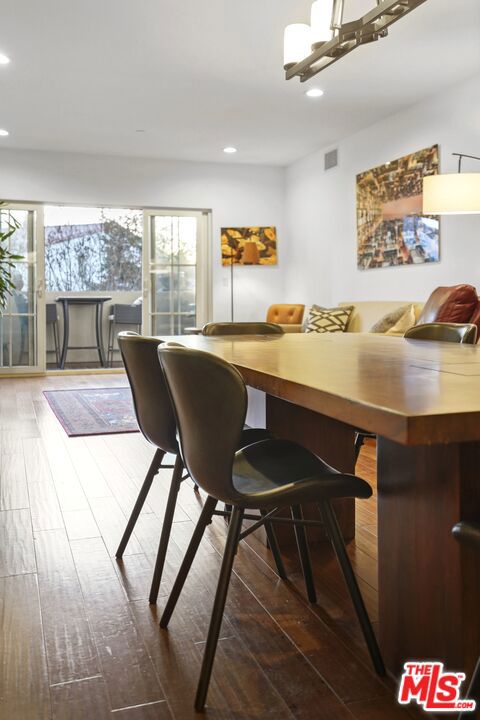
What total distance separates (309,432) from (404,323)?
10.8ft

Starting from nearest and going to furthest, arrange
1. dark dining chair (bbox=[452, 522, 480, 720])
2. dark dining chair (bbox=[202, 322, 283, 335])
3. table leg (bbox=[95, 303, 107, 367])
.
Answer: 1. dark dining chair (bbox=[452, 522, 480, 720])
2. dark dining chair (bbox=[202, 322, 283, 335])
3. table leg (bbox=[95, 303, 107, 367])

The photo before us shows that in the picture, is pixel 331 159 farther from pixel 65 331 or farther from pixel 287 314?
pixel 65 331

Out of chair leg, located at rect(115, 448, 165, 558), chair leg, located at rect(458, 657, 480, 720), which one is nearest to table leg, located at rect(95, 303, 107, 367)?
chair leg, located at rect(115, 448, 165, 558)

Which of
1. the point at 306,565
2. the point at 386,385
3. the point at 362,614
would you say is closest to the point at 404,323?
the point at 306,565

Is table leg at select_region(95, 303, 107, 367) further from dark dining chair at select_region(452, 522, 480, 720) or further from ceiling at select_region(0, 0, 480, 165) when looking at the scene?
dark dining chair at select_region(452, 522, 480, 720)

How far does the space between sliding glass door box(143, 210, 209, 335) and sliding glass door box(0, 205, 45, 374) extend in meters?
1.33

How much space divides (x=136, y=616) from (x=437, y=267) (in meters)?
4.69

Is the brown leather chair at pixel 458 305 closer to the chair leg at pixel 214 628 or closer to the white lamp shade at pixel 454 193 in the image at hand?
the white lamp shade at pixel 454 193

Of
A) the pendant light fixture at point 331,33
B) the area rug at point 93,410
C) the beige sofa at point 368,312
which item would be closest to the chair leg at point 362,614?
the pendant light fixture at point 331,33

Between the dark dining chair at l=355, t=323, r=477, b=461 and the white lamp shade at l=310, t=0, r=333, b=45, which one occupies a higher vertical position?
the white lamp shade at l=310, t=0, r=333, b=45

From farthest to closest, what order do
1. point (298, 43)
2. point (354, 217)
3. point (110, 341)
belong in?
1. point (110, 341)
2. point (354, 217)
3. point (298, 43)

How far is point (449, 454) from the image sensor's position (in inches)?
49.5

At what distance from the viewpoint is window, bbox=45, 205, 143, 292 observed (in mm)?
10430

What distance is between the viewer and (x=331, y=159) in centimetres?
759
